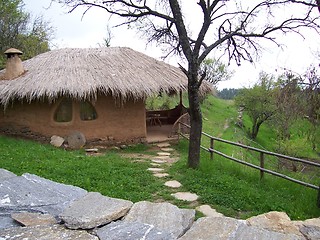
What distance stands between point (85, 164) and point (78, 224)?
5654 mm

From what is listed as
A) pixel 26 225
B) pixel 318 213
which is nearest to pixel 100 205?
pixel 26 225

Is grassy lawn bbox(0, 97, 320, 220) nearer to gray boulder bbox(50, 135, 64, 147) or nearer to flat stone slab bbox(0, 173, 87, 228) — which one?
gray boulder bbox(50, 135, 64, 147)

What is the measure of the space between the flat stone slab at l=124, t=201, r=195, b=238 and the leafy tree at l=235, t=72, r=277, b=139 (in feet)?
68.7

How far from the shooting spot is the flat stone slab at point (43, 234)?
7.01 feet

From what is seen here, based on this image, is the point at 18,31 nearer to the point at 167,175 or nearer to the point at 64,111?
the point at 64,111

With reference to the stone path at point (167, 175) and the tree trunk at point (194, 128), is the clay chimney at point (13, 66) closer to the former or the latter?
the stone path at point (167, 175)

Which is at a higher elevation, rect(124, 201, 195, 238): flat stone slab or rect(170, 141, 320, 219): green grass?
rect(124, 201, 195, 238): flat stone slab

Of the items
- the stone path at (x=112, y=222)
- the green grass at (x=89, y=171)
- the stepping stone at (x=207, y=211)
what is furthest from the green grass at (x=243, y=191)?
the stone path at (x=112, y=222)

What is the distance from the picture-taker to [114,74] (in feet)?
37.4

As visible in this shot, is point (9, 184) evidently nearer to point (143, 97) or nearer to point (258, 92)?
point (143, 97)

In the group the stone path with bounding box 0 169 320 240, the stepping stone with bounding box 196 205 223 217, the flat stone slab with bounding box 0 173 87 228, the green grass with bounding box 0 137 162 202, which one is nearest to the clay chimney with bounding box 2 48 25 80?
the green grass with bounding box 0 137 162 202

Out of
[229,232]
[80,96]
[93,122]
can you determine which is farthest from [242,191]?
[93,122]

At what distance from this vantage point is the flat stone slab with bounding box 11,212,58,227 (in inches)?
93.0

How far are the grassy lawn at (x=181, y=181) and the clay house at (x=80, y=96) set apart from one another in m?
1.92
